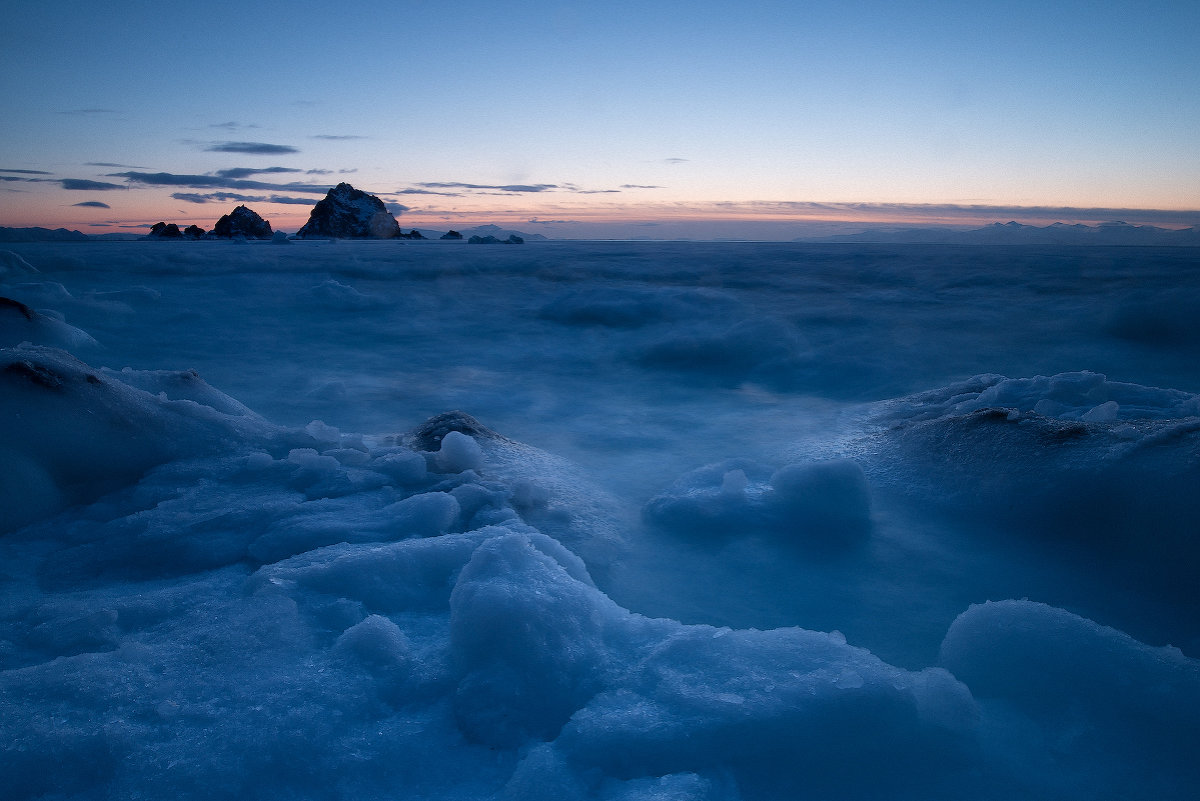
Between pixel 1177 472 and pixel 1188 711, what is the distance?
158cm

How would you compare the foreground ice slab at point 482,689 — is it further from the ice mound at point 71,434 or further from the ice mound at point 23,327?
the ice mound at point 23,327

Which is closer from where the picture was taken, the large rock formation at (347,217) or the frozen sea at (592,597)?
the frozen sea at (592,597)

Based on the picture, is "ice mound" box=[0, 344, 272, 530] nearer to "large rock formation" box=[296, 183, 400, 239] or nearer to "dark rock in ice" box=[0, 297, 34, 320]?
"dark rock in ice" box=[0, 297, 34, 320]

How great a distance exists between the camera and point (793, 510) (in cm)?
323

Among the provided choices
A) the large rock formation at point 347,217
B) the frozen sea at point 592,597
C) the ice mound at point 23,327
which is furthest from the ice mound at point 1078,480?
the large rock formation at point 347,217

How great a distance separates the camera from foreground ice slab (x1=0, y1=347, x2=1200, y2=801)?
1460 mm

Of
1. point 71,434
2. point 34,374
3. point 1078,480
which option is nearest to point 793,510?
point 1078,480

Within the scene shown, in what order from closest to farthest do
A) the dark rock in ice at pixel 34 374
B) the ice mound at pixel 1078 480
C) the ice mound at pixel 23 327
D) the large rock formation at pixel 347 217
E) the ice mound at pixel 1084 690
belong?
1. the ice mound at pixel 1084 690
2. the ice mound at pixel 1078 480
3. the dark rock in ice at pixel 34 374
4. the ice mound at pixel 23 327
5. the large rock formation at pixel 347 217

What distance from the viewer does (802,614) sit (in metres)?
2.50

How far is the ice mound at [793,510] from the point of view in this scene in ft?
10.4

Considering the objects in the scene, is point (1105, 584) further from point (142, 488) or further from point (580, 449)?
point (142, 488)

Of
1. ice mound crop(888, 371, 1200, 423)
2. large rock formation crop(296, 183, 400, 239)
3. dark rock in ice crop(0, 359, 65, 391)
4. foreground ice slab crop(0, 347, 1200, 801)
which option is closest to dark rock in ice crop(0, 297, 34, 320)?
dark rock in ice crop(0, 359, 65, 391)

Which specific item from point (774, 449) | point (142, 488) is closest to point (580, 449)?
point (774, 449)

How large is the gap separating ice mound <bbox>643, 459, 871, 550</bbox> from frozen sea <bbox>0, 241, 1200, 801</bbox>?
0.02 metres
